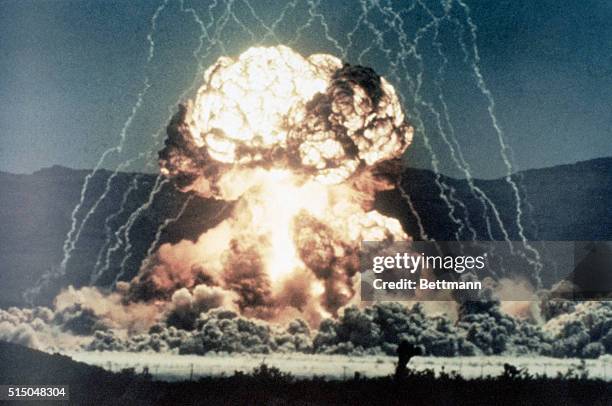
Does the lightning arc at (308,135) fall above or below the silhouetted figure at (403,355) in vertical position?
above

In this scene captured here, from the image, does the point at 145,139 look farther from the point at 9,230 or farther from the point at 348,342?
the point at 348,342

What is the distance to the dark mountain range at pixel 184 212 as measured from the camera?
8.38 metres

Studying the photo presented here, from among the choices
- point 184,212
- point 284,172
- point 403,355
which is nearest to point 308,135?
point 284,172

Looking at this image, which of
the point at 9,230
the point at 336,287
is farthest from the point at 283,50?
the point at 9,230

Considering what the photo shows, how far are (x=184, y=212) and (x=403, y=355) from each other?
1.88 meters

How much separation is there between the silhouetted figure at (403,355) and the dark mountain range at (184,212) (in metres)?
0.78

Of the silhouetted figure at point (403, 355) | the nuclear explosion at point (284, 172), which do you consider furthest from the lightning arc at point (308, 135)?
the silhouetted figure at point (403, 355)

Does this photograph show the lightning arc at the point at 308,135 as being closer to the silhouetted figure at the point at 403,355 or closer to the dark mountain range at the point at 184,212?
the dark mountain range at the point at 184,212

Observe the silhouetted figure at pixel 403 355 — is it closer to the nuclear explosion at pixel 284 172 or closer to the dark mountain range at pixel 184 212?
the nuclear explosion at pixel 284 172

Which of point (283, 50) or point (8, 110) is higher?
point (283, 50)

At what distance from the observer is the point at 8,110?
27.6ft

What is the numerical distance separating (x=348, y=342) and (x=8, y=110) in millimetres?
2911

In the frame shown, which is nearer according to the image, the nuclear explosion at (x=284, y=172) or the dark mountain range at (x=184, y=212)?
the dark mountain range at (x=184, y=212)

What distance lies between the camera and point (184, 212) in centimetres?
861
